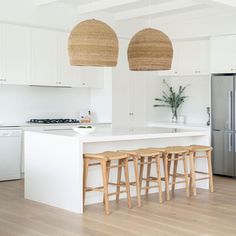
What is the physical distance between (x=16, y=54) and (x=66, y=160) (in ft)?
8.99

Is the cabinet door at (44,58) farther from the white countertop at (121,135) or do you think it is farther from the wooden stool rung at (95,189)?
the wooden stool rung at (95,189)

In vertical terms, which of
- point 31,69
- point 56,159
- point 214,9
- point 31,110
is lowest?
point 56,159

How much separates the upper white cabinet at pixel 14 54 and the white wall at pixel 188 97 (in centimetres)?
269

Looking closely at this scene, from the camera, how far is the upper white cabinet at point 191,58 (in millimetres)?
8930

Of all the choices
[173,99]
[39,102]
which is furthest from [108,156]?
[173,99]

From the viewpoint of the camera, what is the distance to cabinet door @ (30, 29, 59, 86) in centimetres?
796

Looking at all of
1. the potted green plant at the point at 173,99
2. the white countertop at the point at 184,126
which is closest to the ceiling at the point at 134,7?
the potted green plant at the point at 173,99

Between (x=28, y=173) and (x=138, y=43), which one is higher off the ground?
(x=138, y=43)

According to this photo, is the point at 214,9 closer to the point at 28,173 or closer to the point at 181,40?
the point at 181,40

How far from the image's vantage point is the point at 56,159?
585cm

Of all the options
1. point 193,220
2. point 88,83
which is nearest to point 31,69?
point 88,83

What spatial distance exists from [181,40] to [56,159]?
434 centimetres

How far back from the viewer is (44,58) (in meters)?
8.09

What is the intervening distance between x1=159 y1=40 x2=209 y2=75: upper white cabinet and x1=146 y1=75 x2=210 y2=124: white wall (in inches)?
15.1
